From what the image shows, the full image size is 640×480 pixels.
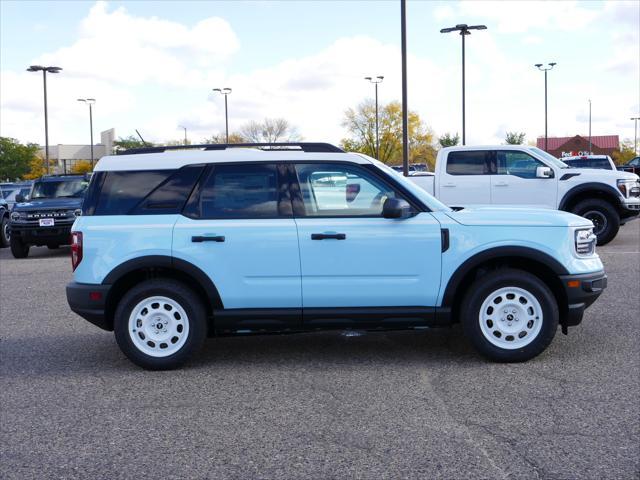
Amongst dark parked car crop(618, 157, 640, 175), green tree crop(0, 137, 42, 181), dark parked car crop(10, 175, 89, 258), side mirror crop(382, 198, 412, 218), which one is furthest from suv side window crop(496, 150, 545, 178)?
green tree crop(0, 137, 42, 181)

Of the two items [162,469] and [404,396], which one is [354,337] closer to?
[404,396]

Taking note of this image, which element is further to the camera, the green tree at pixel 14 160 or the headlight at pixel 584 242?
the green tree at pixel 14 160

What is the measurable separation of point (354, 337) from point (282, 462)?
3353 mm

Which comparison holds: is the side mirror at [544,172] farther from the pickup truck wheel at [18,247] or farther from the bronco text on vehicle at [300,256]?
the pickup truck wheel at [18,247]

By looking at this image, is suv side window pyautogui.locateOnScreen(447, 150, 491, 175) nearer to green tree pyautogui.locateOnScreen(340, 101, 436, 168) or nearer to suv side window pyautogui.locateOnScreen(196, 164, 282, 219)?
suv side window pyautogui.locateOnScreen(196, 164, 282, 219)

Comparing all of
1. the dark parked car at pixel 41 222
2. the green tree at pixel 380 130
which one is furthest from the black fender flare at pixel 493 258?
the green tree at pixel 380 130

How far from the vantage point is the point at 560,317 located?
635cm

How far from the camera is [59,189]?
17.7 meters

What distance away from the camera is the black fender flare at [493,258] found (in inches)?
241

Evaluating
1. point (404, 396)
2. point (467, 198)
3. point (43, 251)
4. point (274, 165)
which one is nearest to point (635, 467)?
point (404, 396)

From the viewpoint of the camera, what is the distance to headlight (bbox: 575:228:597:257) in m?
6.30

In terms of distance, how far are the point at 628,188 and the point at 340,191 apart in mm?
10980

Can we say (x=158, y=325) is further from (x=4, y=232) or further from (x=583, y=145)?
(x=583, y=145)

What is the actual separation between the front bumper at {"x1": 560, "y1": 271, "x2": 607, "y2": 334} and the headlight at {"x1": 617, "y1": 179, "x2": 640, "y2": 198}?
989 cm
